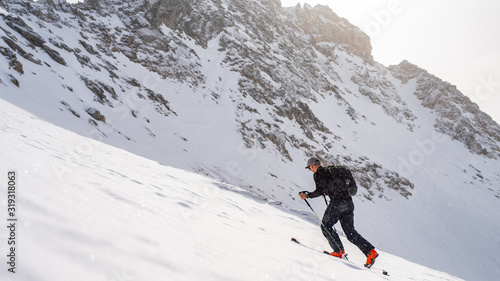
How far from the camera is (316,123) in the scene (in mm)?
42438

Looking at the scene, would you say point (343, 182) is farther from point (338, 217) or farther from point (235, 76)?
point (235, 76)

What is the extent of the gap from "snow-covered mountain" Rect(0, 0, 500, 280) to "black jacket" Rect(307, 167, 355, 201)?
14.7 ft

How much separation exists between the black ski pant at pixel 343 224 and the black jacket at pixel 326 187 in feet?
0.34

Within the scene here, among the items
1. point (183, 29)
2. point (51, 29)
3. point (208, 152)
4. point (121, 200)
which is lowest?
point (208, 152)

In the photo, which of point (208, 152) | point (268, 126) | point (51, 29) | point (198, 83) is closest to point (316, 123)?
point (268, 126)

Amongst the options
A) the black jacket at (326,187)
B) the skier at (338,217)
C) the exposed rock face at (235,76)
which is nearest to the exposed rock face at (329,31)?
the exposed rock face at (235,76)

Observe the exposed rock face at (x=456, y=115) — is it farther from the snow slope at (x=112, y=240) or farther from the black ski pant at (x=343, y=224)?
the snow slope at (x=112, y=240)

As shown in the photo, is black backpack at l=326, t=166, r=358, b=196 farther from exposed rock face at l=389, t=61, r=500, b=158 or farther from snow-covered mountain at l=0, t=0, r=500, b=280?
exposed rock face at l=389, t=61, r=500, b=158

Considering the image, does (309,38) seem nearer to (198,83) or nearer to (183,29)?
(183,29)

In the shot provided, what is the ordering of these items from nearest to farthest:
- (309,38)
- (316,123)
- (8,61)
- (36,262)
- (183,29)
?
1. (36,262)
2. (8,61)
3. (316,123)
4. (183,29)
5. (309,38)

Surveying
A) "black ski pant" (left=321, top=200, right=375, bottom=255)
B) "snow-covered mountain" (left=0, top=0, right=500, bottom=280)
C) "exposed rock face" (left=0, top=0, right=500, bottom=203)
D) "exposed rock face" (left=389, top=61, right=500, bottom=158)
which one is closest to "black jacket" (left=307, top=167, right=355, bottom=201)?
"black ski pant" (left=321, top=200, right=375, bottom=255)

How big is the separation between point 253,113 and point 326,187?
1174 inches

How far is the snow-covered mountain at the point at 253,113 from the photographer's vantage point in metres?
21.2

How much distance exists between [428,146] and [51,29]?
6268 cm
